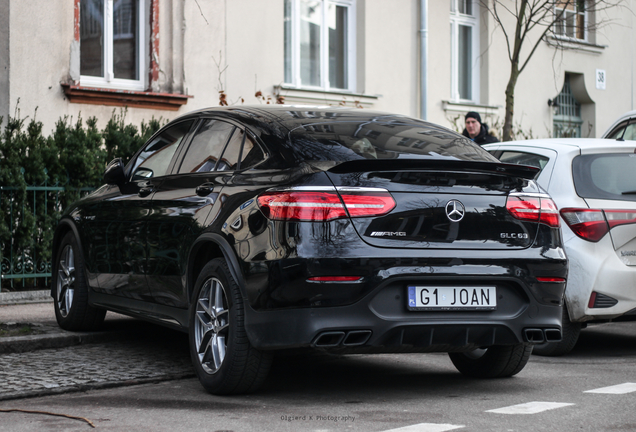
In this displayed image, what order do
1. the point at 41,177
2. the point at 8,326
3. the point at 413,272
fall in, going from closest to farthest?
the point at 413,272 → the point at 8,326 → the point at 41,177

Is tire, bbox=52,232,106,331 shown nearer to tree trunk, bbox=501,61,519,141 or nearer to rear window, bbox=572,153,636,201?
rear window, bbox=572,153,636,201

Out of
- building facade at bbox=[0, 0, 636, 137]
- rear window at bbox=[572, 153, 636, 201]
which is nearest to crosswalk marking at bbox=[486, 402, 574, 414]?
rear window at bbox=[572, 153, 636, 201]

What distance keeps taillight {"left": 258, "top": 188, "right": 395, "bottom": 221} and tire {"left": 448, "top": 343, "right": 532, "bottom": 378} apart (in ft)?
5.18

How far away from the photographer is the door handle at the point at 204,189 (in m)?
5.79

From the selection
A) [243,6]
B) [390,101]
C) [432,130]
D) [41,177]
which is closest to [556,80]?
[390,101]

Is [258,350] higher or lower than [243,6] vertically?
lower

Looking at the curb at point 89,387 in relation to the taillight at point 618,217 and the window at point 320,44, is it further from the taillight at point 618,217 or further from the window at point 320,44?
the window at point 320,44

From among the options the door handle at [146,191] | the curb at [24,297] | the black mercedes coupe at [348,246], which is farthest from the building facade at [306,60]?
the black mercedes coupe at [348,246]

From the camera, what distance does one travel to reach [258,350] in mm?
5266

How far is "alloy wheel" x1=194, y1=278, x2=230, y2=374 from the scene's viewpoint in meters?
5.45

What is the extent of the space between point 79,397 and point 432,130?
259cm

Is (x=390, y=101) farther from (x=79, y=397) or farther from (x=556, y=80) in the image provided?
(x=79, y=397)

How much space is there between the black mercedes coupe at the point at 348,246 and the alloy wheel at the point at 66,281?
67.9 inches

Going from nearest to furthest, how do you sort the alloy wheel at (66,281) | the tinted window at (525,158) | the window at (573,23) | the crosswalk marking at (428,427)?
1. the crosswalk marking at (428,427)
2. the tinted window at (525,158)
3. the alloy wheel at (66,281)
4. the window at (573,23)
